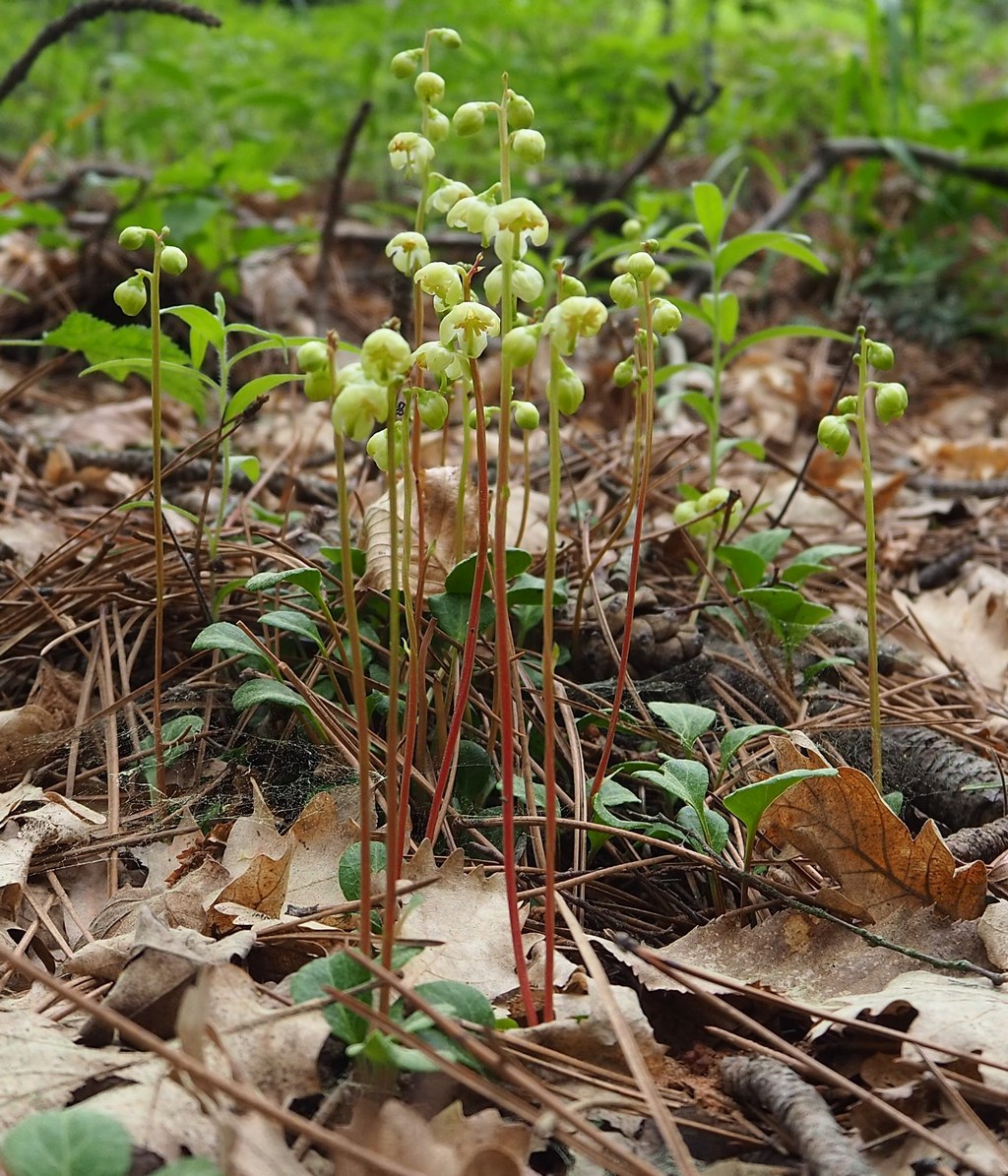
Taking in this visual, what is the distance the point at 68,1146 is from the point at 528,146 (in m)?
1.22

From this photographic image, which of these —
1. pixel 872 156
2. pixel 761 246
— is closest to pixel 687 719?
pixel 761 246

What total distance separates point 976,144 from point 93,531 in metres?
4.71

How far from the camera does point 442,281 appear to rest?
4.49 ft

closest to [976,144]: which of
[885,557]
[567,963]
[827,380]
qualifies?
[827,380]

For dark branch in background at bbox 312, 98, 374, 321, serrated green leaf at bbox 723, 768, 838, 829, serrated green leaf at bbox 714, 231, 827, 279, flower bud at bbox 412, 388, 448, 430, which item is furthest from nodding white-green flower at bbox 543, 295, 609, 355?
dark branch in background at bbox 312, 98, 374, 321

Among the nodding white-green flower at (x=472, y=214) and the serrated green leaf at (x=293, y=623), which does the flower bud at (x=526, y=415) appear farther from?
the serrated green leaf at (x=293, y=623)

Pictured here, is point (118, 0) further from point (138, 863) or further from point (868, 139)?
point (868, 139)

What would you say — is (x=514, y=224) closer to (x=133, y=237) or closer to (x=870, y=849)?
(x=133, y=237)

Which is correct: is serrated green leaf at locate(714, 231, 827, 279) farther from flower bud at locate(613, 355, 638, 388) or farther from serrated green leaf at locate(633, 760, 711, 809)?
serrated green leaf at locate(633, 760, 711, 809)

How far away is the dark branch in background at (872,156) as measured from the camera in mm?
4652

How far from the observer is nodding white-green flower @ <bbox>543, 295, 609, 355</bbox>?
3.81 ft

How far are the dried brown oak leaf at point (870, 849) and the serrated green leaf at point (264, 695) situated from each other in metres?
0.78

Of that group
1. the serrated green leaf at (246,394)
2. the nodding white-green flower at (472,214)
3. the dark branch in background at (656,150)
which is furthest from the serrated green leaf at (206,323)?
the dark branch in background at (656,150)

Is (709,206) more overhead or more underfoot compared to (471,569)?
more overhead
